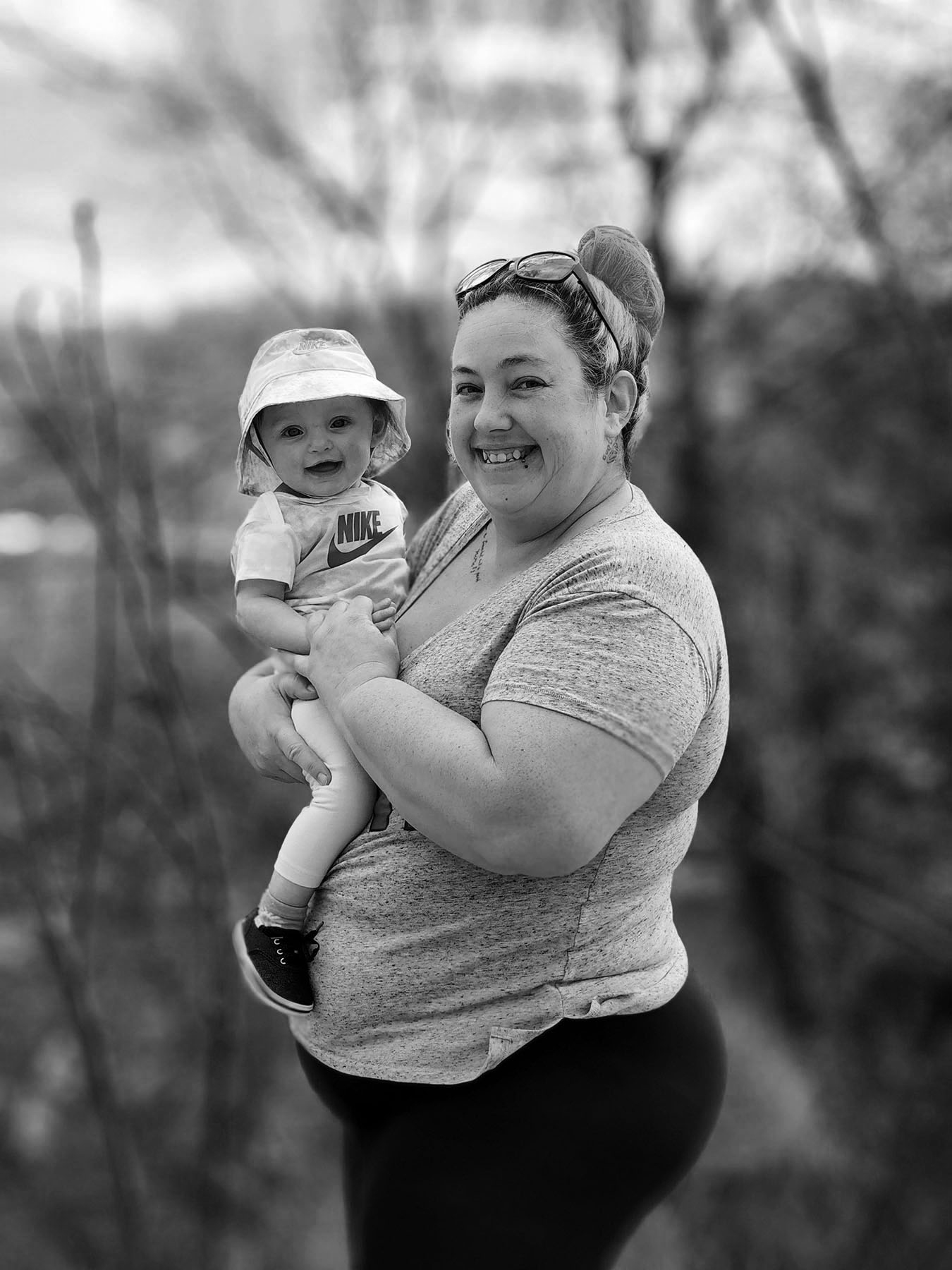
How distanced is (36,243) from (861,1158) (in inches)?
284

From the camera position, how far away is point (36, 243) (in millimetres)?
4629

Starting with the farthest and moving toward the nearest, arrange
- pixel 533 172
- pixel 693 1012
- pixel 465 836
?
pixel 533 172 < pixel 693 1012 < pixel 465 836

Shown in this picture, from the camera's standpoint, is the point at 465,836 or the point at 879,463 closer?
the point at 465,836

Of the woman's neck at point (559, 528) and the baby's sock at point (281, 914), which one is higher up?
the woman's neck at point (559, 528)

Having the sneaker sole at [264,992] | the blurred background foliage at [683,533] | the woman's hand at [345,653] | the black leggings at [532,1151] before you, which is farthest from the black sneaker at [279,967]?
the blurred background foliage at [683,533]

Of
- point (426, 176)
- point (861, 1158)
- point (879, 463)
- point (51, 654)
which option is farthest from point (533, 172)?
point (861, 1158)

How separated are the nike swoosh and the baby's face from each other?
6cm

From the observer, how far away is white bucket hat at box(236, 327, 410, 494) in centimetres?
116

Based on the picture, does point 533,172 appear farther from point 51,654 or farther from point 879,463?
point 51,654

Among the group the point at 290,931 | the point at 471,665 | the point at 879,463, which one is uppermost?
the point at 471,665

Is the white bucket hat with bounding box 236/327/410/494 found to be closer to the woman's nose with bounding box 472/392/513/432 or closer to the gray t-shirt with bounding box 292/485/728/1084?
the woman's nose with bounding box 472/392/513/432

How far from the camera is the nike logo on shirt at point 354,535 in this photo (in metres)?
1.26

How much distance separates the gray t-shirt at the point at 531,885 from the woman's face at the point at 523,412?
0.07 metres

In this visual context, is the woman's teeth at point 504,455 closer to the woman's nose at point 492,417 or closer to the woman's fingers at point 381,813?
the woman's nose at point 492,417
